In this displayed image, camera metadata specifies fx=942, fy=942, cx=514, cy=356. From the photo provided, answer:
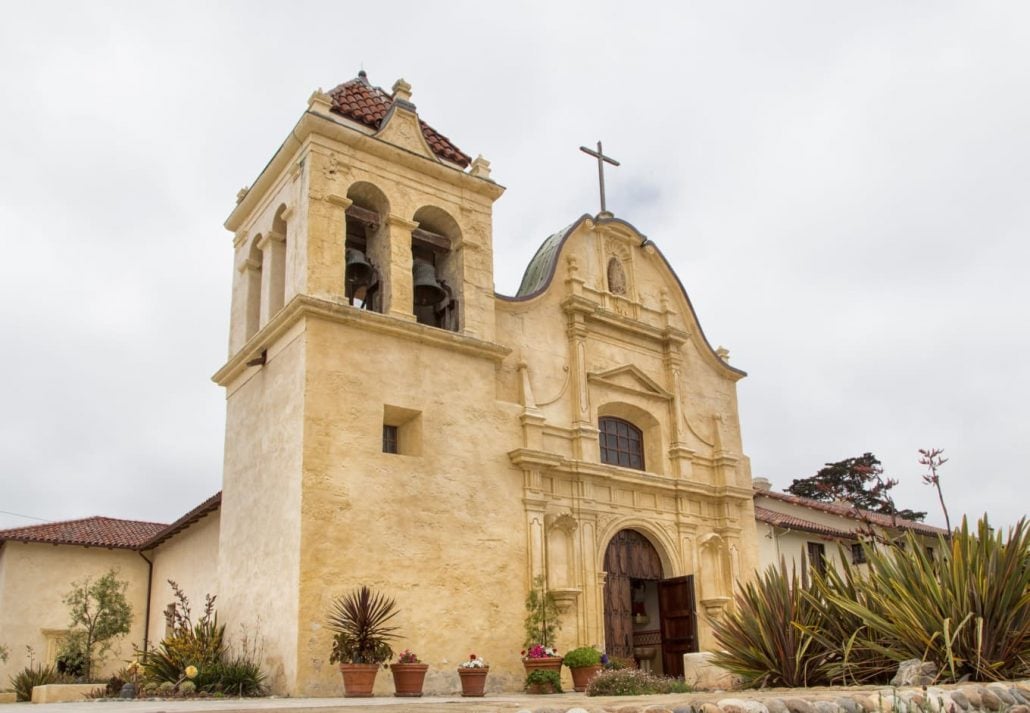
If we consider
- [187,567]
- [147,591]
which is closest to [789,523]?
[187,567]

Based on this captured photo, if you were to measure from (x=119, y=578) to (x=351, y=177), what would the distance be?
1308 cm

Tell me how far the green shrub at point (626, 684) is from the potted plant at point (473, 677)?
1.63 meters

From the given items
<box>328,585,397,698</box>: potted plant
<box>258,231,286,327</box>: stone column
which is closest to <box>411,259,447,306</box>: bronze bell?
<box>258,231,286,327</box>: stone column

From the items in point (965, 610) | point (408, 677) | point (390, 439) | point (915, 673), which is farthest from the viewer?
point (390, 439)

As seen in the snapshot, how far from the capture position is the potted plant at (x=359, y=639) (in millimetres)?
13164

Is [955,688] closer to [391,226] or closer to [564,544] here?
[564,544]

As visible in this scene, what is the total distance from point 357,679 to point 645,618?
320 inches

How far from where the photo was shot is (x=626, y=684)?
44.6ft

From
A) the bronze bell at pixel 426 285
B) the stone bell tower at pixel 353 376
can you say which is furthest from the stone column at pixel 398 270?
the bronze bell at pixel 426 285

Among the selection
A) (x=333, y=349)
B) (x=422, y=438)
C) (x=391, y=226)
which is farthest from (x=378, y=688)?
(x=391, y=226)

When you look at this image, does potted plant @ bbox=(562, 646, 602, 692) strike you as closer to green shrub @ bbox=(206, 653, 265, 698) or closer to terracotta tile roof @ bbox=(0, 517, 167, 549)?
green shrub @ bbox=(206, 653, 265, 698)

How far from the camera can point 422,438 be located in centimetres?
1576

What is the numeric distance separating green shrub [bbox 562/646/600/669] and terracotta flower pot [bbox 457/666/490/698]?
75.1 inches

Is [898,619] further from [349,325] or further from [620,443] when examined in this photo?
[620,443]
